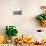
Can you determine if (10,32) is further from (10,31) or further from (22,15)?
(22,15)

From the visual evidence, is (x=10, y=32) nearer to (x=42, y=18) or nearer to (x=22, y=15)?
(x=22, y=15)

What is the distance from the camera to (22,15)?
293 cm

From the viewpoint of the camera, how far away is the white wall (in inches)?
115

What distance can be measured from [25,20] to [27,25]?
9 centimetres

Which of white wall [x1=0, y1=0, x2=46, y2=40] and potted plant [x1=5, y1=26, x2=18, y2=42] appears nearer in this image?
potted plant [x1=5, y1=26, x2=18, y2=42]

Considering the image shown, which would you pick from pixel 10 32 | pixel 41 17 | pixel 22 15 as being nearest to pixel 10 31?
pixel 10 32

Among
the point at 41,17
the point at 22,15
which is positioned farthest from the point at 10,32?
the point at 41,17

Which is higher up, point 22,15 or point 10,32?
point 22,15

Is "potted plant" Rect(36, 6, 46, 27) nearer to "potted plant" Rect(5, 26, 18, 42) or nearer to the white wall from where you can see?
the white wall

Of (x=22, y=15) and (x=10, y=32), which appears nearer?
(x=10, y=32)

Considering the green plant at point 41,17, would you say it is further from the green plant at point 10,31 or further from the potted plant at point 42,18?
the green plant at point 10,31

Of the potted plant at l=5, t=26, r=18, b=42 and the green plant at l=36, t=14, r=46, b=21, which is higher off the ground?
the green plant at l=36, t=14, r=46, b=21

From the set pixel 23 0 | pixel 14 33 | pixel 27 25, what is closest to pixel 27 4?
pixel 23 0

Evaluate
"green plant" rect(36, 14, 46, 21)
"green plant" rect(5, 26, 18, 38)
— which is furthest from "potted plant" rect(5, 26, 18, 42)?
"green plant" rect(36, 14, 46, 21)
